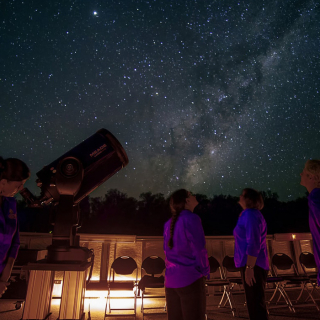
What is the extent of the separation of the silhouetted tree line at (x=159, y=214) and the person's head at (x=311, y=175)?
15699mm

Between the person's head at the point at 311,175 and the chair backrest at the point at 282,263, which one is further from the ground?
the person's head at the point at 311,175

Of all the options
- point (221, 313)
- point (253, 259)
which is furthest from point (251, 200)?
point (221, 313)

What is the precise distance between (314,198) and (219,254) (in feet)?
21.1

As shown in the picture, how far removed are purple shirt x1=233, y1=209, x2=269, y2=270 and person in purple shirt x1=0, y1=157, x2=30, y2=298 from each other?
2031 millimetres

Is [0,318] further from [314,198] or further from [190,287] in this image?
[314,198]

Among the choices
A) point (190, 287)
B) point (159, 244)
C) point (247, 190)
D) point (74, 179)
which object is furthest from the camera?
point (159, 244)

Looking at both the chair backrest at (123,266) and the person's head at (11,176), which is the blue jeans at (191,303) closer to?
the person's head at (11,176)

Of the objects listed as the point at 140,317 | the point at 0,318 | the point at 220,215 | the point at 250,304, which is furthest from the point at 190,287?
the point at 220,215

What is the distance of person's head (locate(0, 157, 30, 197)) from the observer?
6.05 ft

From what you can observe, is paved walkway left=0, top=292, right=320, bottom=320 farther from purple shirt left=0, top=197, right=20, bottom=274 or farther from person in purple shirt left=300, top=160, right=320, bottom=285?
person in purple shirt left=300, top=160, right=320, bottom=285

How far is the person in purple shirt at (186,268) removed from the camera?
6.21 feet

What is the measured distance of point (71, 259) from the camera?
227 cm

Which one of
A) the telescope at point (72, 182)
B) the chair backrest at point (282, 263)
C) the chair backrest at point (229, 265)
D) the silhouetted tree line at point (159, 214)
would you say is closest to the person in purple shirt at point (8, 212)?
the telescope at point (72, 182)

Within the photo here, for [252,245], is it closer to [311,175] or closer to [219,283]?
[311,175]
